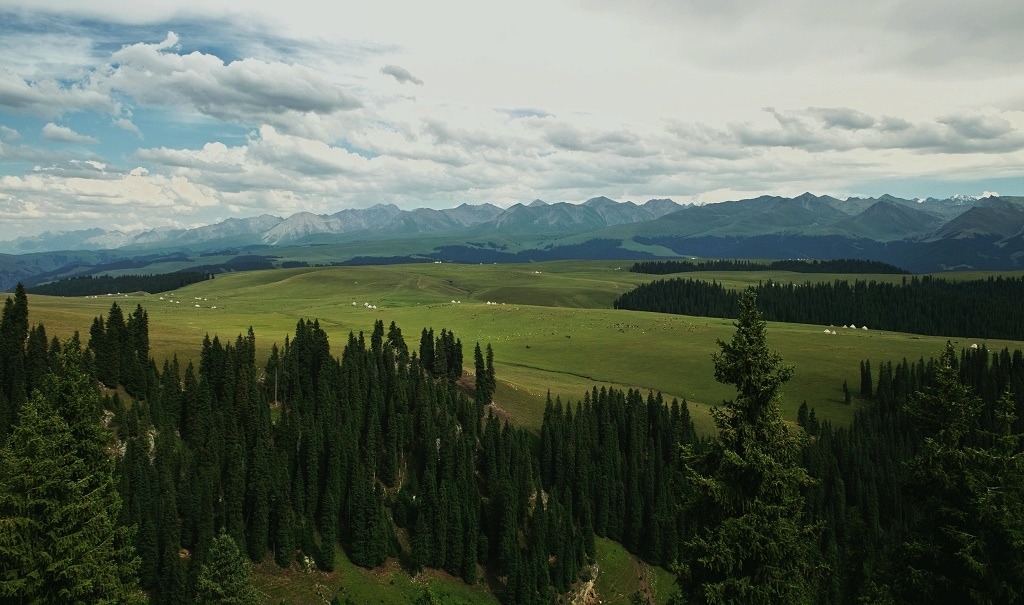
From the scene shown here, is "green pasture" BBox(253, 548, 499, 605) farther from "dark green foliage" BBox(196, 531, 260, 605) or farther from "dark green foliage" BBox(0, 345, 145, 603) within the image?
"dark green foliage" BBox(0, 345, 145, 603)

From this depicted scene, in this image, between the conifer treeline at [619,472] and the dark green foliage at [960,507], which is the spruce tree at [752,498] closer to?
the dark green foliage at [960,507]

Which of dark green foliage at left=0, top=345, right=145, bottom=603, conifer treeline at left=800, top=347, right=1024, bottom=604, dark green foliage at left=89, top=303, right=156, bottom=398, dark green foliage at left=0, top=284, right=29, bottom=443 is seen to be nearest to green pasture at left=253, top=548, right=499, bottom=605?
dark green foliage at left=89, top=303, right=156, bottom=398

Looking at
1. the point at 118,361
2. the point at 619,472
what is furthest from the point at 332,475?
the point at 619,472

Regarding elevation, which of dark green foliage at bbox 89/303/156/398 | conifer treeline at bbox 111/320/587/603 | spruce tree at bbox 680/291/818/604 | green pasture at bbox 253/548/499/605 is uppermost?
spruce tree at bbox 680/291/818/604

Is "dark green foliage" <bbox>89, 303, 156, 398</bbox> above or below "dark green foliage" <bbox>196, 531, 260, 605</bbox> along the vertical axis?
above

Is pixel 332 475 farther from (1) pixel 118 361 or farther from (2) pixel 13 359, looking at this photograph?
(2) pixel 13 359

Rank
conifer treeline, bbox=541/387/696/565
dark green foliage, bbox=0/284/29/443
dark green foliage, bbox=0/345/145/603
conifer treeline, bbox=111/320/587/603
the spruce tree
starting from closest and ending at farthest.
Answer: the spruce tree, dark green foliage, bbox=0/345/145/603, conifer treeline, bbox=111/320/587/603, dark green foliage, bbox=0/284/29/443, conifer treeline, bbox=541/387/696/565
